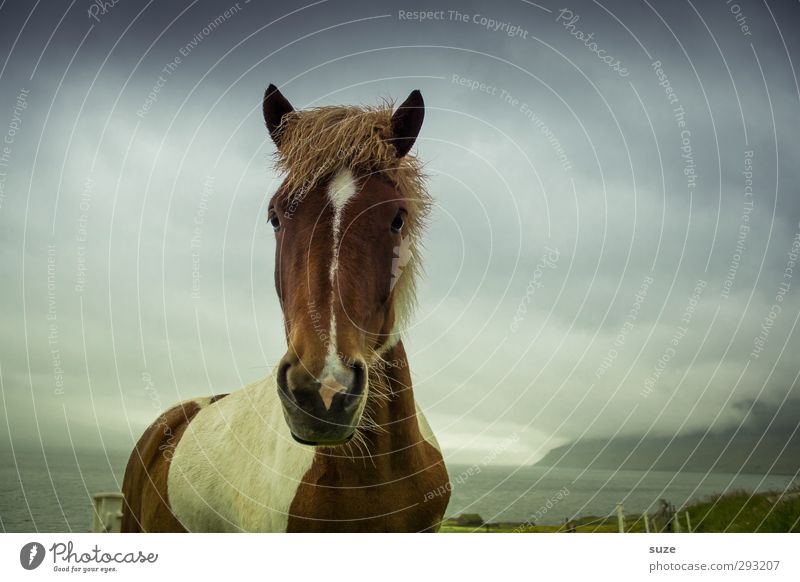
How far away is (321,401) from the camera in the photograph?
6.75 ft

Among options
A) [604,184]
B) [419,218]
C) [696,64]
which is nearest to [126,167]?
[419,218]

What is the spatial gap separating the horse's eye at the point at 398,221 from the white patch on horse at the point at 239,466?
1082 mm

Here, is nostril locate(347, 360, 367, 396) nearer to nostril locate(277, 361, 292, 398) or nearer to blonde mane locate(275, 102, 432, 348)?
nostril locate(277, 361, 292, 398)

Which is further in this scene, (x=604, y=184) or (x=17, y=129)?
(x=604, y=184)

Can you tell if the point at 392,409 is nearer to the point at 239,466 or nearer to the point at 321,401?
the point at 321,401

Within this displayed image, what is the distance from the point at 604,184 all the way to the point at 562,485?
→ 2187 millimetres

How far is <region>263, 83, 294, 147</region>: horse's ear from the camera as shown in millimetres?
3035

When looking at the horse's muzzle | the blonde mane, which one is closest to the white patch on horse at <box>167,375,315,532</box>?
the horse's muzzle

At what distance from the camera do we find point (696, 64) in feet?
14.8

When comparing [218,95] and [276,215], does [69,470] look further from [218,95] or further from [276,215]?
[218,95]

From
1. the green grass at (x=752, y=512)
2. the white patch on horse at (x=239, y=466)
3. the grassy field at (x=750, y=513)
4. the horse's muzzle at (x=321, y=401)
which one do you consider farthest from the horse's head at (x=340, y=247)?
the green grass at (x=752, y=512)

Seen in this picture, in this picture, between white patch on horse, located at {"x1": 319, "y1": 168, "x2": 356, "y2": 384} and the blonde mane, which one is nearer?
white patch on horse, located at {"x1": 319, "y1": 168, "x2": 356, "y2": 384}

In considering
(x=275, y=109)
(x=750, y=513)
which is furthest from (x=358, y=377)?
(x=750, y=513)
